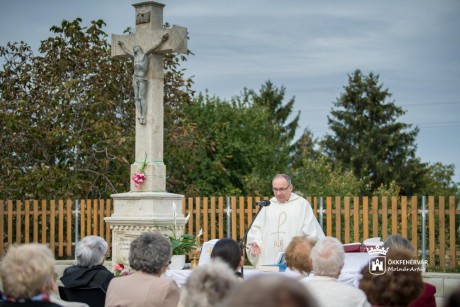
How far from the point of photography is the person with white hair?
14.8ft

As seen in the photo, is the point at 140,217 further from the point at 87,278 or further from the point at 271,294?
the point at 271,294

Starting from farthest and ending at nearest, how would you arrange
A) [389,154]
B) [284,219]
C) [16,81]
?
[389,154] < [16,81] < [284,219]

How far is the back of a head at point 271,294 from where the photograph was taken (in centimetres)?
216

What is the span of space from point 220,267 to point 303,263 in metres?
1.81

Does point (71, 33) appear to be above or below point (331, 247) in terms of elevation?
above

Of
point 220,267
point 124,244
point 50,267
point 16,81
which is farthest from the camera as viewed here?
point 16,81

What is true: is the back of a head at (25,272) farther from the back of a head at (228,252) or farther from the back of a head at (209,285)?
the back of a head at (228,252)

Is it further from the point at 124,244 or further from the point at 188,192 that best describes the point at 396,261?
the point at 188,192

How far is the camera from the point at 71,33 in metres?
17.8

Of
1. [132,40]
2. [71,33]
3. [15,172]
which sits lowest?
[15,172]

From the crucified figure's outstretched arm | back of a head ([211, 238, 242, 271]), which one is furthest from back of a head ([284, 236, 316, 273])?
the crucified figure's outstretched arm

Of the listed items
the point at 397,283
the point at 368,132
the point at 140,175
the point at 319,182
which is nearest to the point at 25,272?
the point at 397,283

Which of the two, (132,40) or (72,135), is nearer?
(132,40)

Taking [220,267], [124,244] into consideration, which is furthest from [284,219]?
[220,267]
